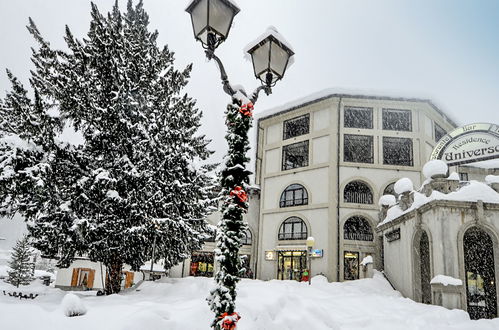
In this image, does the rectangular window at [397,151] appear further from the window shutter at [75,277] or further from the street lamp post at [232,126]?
the window shutter at [75,277]

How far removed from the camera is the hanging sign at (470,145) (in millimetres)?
13016

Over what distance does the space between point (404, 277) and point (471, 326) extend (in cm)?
748

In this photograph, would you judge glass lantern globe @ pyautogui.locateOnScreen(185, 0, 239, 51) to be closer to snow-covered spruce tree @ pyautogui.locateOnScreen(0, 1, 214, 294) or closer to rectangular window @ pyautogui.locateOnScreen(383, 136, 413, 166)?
snow-covered spruce tree @ pyautogui.locateOnScreen(0, 1, 214, 294)

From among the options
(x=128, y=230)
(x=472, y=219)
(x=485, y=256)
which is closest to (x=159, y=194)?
(x=128, y=230)

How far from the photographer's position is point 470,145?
1370 cm

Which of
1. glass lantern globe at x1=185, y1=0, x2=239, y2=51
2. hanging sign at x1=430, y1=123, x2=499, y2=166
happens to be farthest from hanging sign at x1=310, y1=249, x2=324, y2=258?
glass lantern globe at x1=185, y1=0, x2=239, y2=51

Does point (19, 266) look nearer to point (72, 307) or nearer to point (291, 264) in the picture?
point (291, 264)

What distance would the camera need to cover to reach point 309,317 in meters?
9.05

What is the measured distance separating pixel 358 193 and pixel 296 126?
8745 millimetres

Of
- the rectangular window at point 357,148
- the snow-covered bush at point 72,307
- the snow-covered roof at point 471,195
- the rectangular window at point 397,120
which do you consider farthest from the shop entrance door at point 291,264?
the snow-covered bush at point 72,307

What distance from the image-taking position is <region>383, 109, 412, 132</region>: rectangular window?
28.9m

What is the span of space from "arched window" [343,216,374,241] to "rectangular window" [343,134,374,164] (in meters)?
4.96

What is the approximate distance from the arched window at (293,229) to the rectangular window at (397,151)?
870 centimetres

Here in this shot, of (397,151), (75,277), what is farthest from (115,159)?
(75,277)
